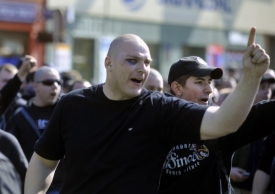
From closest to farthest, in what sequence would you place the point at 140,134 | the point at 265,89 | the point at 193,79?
1. the point at 140,134
2. the point at 193,79
3. the point at 265,89

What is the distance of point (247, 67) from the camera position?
354cm

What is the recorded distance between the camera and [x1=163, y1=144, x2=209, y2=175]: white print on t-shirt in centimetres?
457

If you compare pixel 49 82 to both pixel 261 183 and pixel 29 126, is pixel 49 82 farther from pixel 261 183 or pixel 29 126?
pixel 261 183

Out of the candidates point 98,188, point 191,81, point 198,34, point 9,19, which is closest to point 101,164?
point 98,188

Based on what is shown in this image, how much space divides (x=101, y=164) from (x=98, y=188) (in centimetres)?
14

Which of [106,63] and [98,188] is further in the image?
[106,63]

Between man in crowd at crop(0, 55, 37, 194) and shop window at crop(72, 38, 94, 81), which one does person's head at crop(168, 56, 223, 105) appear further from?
shop window at crop(72, 38, 94, 81)

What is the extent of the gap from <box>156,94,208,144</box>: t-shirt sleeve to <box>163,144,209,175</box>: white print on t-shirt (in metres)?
0.47

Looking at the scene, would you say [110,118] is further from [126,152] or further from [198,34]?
[198,34]

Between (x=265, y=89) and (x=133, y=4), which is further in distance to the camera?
(x=133, y=4)

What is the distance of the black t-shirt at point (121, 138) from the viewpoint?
409cm

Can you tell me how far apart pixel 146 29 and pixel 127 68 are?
2219cm

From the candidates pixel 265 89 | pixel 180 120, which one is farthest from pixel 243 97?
pixel 265 89

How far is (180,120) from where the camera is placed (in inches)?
157
